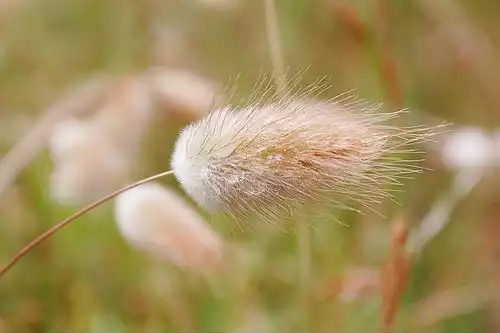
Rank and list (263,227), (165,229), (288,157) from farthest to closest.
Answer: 1. (263,227)
2. (165,229)
3. (288,157)

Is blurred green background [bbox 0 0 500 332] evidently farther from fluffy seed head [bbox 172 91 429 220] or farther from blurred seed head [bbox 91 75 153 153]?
fluffy seed head [bbox 172 91 429 220]

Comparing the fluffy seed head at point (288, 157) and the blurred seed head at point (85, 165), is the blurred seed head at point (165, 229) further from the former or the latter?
the fluffy seed head at point (288, 157)

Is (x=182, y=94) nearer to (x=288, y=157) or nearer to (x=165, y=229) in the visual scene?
(x=165, y=229)

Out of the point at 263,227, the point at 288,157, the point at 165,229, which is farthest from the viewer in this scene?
the point at 263,227

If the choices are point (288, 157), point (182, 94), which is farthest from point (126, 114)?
point (288, 157)

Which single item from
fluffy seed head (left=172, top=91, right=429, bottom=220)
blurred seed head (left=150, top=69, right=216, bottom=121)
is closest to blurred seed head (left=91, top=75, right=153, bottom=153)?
blurred seed head (left=150, top=69, right=216, bottom=121)

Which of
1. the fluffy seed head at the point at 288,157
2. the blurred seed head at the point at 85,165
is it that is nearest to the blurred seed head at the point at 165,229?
the blurred seed head at the point at 85,165
